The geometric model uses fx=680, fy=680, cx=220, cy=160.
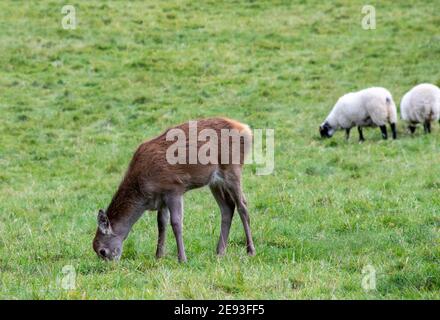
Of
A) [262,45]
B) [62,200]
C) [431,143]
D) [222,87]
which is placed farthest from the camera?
[262,45]

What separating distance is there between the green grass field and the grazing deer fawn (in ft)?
1.18

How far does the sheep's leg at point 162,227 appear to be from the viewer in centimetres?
844

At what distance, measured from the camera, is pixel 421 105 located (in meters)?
17.9

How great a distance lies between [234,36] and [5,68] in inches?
347

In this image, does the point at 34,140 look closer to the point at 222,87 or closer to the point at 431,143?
the point at 222,87

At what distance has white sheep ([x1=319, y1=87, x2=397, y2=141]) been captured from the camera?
18.1 meters

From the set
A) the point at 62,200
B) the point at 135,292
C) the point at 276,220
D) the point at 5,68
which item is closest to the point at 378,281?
the point at 135,292

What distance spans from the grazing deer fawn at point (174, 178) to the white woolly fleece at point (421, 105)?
1055 cm

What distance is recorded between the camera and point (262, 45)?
84.9ft
